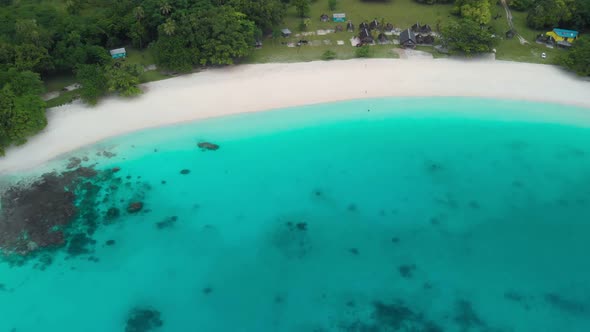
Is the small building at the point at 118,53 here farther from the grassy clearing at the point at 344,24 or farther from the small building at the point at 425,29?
the small building at the point at 425,29

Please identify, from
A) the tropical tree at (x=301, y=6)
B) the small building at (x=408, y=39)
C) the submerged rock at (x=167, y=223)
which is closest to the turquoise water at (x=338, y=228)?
the submerged rock at (x=167, y=223)

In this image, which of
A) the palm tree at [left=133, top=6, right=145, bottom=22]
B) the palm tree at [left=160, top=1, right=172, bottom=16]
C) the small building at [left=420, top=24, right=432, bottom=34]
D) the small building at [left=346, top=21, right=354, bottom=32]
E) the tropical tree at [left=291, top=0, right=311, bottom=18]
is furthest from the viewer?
the tropical tree at [left=291, top=0, right=311, bottom=18]

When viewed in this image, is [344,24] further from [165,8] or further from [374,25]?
[165,8]

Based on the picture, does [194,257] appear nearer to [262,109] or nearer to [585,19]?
[262,109]

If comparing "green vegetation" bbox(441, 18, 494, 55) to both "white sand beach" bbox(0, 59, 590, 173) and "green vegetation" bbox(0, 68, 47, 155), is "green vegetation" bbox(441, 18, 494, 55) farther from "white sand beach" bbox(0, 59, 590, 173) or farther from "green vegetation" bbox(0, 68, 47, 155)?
"green vegetation" bbox(0, 68, 47, 155)

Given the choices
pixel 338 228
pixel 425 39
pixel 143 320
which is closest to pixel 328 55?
pixel 425 39

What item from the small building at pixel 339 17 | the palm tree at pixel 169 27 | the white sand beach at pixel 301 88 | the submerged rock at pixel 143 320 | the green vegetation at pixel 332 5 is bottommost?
the submerged rock at pixel 143 320

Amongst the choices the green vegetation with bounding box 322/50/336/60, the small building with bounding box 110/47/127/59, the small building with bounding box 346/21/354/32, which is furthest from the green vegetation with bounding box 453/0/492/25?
the small building with bounding box 110/47/127/59

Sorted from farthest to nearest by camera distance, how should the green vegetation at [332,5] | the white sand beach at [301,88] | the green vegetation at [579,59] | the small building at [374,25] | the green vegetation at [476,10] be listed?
1. the green vegetation at [332,5]
2. the small building at [374,25]
3. the green vegetation at [476,10]
4. the green vegetation at [579,59]
5. the white sand beach at [301,88]
